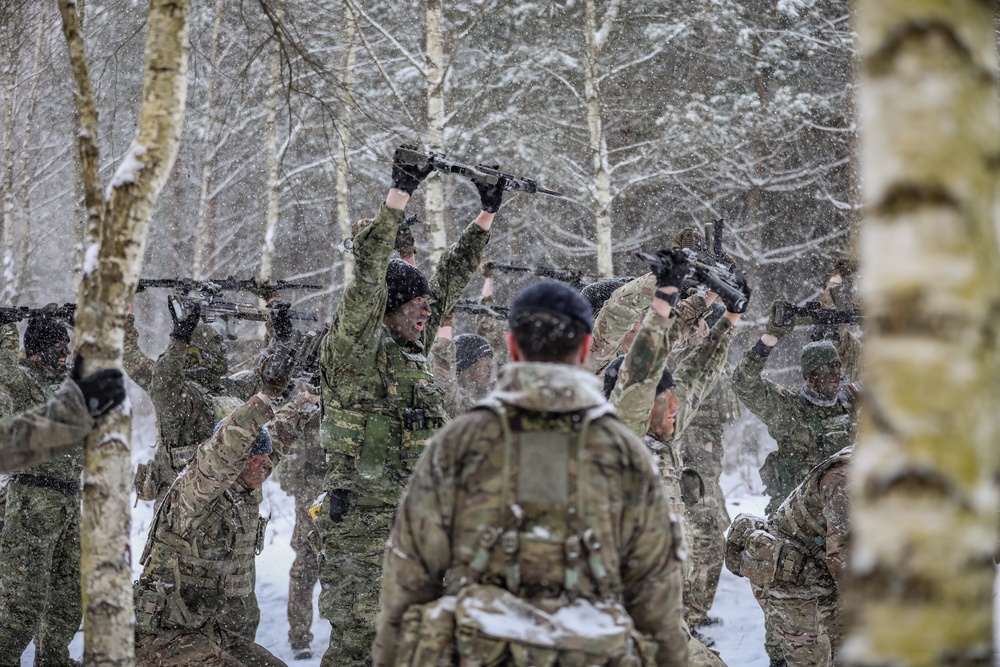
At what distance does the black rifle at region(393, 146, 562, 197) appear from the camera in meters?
4.09

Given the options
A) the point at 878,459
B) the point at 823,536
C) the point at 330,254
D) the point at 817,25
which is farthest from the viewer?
the point at 330,254

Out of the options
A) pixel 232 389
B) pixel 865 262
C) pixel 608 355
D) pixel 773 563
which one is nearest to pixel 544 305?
pixel 865 262

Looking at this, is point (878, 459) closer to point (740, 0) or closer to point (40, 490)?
point (40, 490)

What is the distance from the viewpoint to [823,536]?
4.25m

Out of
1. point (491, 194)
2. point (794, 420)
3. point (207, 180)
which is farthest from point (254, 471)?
point (207, 180)

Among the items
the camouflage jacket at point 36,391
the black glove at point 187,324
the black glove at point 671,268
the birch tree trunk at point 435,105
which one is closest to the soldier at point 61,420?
the black glove at point 671,268

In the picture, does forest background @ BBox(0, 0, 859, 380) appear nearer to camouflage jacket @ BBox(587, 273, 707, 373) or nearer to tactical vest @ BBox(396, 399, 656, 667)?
camouflage jacket @ BBox(587, 273, 707, 373)

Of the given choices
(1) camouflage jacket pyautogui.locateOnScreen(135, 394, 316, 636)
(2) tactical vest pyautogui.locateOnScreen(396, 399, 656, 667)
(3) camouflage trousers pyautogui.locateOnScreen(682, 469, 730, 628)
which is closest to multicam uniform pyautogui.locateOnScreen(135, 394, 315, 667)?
(1) camouflage jacket pyautogui.locateOnScreen(135, 394, 316, 636)

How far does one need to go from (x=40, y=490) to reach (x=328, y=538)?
2.38 m

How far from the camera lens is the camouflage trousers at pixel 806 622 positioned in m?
4.32

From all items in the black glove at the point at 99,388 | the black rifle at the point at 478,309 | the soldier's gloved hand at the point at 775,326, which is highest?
the black rifle at the point at 478,309

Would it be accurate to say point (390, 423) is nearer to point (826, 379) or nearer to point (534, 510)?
point (534, 510)

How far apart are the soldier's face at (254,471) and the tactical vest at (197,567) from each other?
8cm

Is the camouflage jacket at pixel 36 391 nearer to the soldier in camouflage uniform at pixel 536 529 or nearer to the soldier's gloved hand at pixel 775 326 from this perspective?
the soldier in camouflage uniform at pixel 536 529
